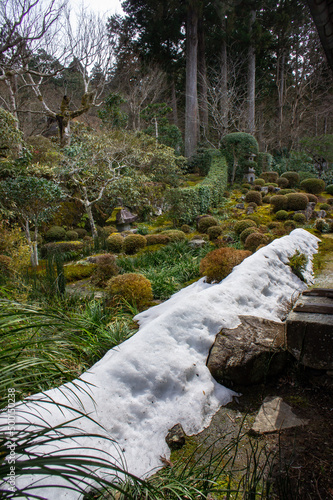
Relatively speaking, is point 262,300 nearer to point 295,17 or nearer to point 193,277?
point 193,277

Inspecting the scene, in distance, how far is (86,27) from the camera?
1462 cm

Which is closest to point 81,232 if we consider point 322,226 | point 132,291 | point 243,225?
point 243,225

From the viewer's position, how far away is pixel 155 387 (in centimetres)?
203

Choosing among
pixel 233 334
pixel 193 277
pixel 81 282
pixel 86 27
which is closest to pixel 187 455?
pixel 233 334

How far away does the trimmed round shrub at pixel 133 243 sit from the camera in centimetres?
854

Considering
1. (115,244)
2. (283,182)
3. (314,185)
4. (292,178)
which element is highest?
(292,178)

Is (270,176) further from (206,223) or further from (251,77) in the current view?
(251,77)

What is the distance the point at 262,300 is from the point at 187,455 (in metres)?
1.97

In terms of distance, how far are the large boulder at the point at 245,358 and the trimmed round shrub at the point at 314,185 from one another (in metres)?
14.2

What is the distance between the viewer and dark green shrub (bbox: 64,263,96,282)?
6402mm

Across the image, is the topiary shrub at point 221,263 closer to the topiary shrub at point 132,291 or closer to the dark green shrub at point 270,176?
the topiary shrub at point 132,291

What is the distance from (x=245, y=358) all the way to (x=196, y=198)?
9569mm

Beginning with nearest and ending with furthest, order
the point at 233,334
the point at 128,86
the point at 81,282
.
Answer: the point at 233,334 → the point at 81,282 → the point at 128,86

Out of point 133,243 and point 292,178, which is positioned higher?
point 292,178
